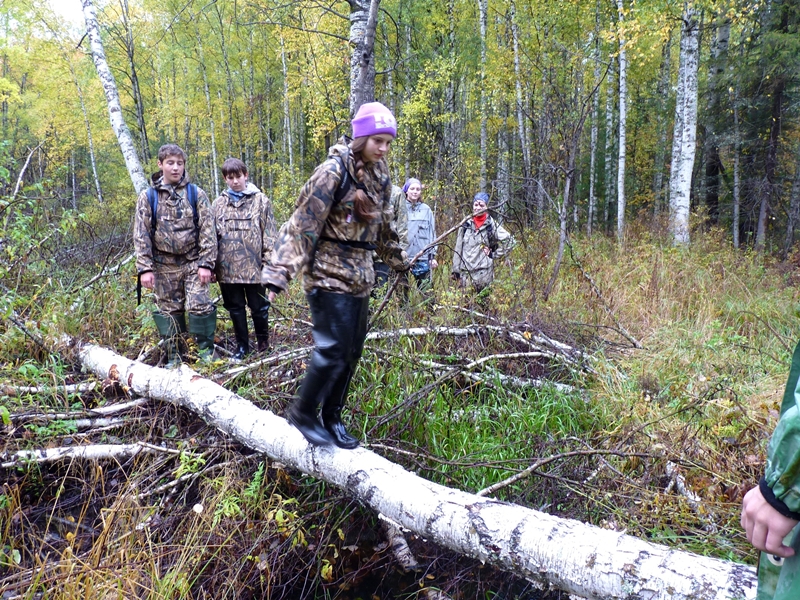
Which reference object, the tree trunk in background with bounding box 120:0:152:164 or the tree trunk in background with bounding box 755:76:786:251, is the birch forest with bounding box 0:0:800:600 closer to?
the tree trunk in background with bounding box 120:0:152:164

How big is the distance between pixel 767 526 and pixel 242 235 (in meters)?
4.54

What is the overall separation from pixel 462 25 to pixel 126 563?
17489 millimetres

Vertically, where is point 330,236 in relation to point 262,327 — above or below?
above

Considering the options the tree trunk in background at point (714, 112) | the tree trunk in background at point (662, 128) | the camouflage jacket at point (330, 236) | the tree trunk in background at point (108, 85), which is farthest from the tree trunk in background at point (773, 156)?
the tree trunk in background at point (108, 85)

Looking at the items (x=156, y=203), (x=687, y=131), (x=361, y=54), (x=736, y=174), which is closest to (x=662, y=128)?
(x=736, y=174)

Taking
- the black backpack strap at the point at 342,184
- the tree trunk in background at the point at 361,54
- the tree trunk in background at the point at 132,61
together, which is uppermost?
the tree trunk in background at the point at 132,61

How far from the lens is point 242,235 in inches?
190

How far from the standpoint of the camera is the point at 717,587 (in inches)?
70.8

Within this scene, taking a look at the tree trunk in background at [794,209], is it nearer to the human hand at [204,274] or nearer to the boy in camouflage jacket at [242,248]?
the boy in camouflage jacket at [242,248]

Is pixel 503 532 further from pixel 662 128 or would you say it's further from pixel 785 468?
pixel 662 128

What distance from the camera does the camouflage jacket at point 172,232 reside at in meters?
4.46

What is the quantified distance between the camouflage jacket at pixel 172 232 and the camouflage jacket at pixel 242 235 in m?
0.16

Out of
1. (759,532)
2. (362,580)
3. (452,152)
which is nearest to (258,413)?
(362,580)

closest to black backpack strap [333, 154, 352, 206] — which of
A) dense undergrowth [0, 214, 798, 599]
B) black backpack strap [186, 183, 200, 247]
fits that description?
dense undergrowth [0, 214, 798, 599]
